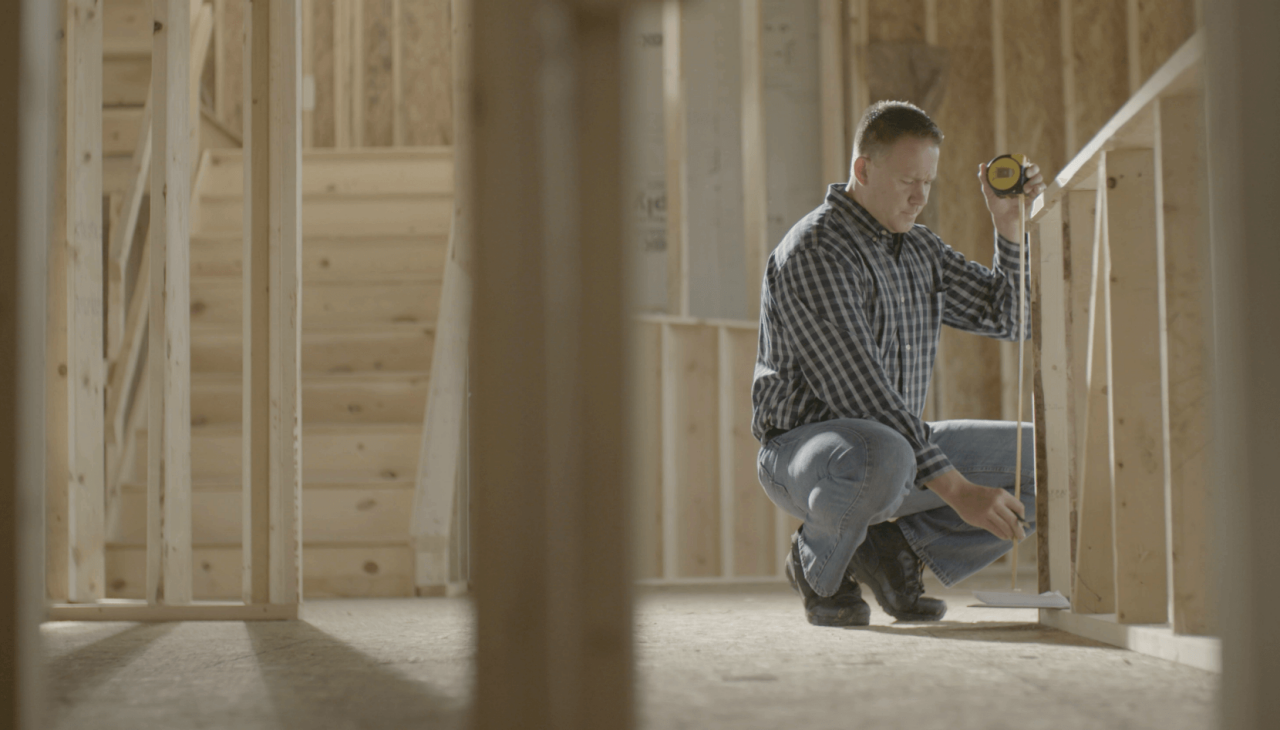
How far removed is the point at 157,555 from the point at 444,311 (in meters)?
1.58

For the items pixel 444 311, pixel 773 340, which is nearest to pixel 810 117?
pixel 444 311

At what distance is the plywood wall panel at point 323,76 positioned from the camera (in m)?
7.14

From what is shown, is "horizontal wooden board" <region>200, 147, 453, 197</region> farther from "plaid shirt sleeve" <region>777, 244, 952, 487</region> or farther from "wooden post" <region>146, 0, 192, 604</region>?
"plaid shirt sleeve" <region>777, 244, 952, 487</region>

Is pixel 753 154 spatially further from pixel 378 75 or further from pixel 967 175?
pixel 378 75

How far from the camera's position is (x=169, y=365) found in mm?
2719

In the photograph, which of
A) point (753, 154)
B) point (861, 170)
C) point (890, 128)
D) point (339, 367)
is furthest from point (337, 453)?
point (890, 128)

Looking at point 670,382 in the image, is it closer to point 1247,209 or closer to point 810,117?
point 810,117

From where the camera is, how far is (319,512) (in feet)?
12.8

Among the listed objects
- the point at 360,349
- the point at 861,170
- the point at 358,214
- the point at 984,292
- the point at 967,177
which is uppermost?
the point at 967,177

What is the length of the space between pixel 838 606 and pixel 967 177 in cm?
324

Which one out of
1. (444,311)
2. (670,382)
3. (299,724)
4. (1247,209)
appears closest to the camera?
(1247,209)

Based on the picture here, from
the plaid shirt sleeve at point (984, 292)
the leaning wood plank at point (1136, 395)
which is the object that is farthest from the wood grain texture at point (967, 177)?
the leaning wood plank at point (1136, 395)

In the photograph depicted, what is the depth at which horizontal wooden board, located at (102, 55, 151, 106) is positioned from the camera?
508 centimetres

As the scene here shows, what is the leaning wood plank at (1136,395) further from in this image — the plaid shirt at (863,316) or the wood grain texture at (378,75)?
the wood grain texture at (378,75)
